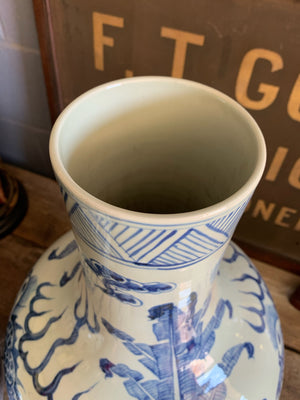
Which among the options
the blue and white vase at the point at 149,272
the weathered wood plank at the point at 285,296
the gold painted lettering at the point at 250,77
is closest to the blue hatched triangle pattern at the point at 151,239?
the blue and white vase at the point at 149,272

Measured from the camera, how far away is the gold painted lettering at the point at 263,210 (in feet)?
1.57

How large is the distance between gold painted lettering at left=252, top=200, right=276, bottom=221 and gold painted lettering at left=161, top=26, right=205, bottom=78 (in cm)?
18

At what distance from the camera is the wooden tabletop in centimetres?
45

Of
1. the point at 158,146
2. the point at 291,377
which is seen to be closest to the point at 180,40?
the point at 158,146

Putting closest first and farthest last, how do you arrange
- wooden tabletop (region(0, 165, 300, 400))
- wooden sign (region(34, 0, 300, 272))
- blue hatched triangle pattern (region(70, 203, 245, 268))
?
blue hatched triangle pattern (region(70, 203, 245, 268)) < wooden sign (region(34, 0, 300, 272)) < wooden tabletop (region(0, 165, 300, 400))

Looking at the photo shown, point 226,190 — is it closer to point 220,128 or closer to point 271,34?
point 220,128

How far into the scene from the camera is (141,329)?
27cm

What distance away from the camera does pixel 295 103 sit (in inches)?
14.8

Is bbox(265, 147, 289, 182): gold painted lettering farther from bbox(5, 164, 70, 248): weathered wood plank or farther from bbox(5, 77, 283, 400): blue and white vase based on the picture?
bbox(5, 164, 70, 248): weathered wood plank

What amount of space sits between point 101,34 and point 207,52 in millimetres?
109

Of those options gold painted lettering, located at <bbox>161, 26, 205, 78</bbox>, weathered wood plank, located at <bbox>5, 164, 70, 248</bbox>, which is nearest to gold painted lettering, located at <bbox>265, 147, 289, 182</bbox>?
gold painted lettering, located at <bbox>161, 26, 205, 78</bbox>

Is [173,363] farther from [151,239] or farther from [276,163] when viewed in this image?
[276,163]

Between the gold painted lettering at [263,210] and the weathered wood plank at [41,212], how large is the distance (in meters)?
0.24

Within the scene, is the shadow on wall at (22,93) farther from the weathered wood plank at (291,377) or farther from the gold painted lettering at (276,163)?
the weathered wood plank at (291,377)
